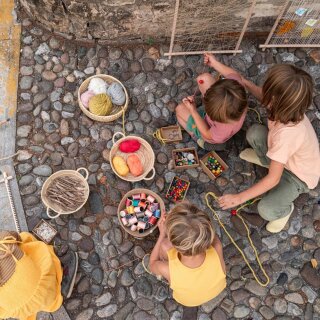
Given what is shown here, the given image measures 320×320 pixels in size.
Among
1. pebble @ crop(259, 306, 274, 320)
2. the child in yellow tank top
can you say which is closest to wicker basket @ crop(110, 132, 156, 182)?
the child in yellow tank top

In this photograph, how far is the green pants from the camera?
3.84m

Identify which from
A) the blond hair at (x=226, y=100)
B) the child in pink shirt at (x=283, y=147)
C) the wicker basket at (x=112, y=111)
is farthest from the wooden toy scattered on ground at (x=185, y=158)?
the blond hair at (x=226, y=100)

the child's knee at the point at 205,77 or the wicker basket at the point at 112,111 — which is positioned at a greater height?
the child's knee at the point at 205,77

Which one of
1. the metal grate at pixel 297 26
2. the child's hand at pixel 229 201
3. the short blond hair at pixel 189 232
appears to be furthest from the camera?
the metal grate at pixel 297 26

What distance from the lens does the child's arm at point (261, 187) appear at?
11.5 ft

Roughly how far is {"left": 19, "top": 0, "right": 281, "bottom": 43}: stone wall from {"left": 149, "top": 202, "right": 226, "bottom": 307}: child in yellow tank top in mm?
2226

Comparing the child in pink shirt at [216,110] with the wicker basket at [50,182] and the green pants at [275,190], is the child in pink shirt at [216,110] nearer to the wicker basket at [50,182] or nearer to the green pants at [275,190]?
the green pants at [275,190]

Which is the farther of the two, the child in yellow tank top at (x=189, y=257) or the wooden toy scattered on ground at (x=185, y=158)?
the wooden toy scattered on ground at (x=185, y=158)

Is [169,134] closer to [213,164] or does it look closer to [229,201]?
[213,164]

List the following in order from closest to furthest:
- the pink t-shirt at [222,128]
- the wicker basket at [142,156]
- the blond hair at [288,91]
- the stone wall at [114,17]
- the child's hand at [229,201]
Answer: the blond hair at [288,91] → the pink t-shirt at [222,128] → the child's hand at [229,201] → the wicker basket at [142,156] → the stone wall at [114,17]

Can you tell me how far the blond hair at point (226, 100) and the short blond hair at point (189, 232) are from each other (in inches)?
36.7

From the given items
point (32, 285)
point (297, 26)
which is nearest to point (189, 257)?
point (32, 285)

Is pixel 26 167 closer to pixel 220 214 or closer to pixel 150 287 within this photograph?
pixel 150 287

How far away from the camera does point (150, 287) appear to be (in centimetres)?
388
